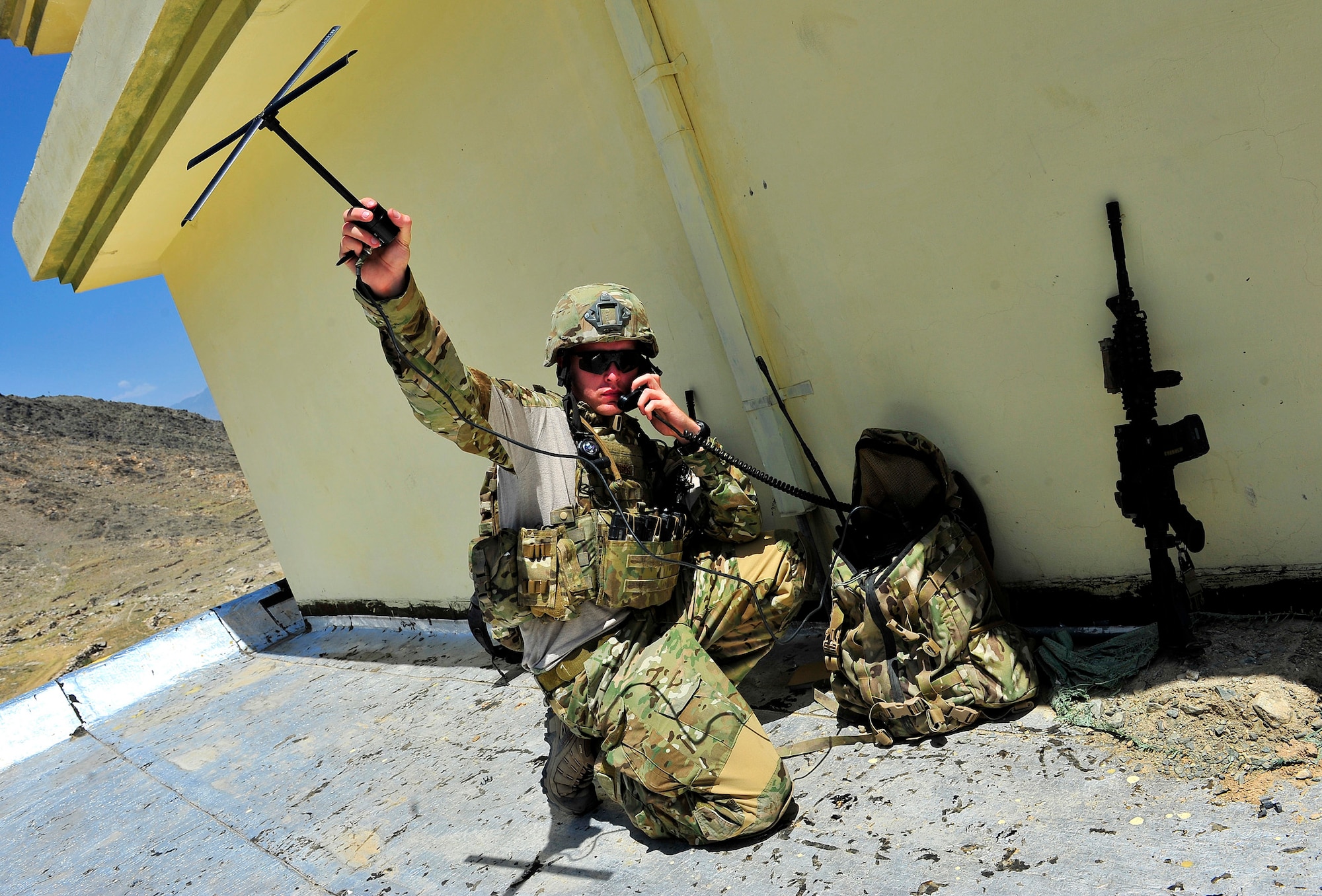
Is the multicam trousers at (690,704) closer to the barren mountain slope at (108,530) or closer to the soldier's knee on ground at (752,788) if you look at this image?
the soldier's knee on ground at (752,788)

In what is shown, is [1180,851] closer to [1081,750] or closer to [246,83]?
[1081,750]

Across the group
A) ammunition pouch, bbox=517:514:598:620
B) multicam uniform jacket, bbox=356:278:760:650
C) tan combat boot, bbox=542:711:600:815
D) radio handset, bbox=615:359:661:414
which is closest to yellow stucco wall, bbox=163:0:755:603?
multicam uniform jacket, bbox=356:278:760:650

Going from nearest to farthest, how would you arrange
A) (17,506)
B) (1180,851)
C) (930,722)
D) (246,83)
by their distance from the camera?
(1180,851)
(930,722)
(246,83)
(17,506)

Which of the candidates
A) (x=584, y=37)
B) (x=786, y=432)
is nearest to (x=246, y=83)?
(x=584, y=37)

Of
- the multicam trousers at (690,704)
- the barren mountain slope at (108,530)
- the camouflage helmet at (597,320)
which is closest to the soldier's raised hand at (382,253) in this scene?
the camouflage helmet at (597,320)

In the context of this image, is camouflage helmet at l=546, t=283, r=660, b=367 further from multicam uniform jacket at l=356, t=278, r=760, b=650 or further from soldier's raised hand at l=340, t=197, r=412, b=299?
soldier's raised hand at l=340, t=197, r=412, b=299

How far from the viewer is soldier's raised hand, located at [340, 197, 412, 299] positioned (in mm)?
2115

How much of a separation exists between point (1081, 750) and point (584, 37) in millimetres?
2865

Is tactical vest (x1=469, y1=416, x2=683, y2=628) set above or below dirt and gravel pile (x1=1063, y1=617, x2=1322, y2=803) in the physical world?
above

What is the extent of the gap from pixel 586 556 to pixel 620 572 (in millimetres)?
119

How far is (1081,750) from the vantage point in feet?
7.39

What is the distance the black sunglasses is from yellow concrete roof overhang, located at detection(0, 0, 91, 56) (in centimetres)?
610

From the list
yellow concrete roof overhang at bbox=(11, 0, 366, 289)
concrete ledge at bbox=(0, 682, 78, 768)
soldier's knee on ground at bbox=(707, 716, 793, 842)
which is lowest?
soldier's knee on ground at bbox=(707, 716, 793, 842)

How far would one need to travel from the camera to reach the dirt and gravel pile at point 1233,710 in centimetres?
199
